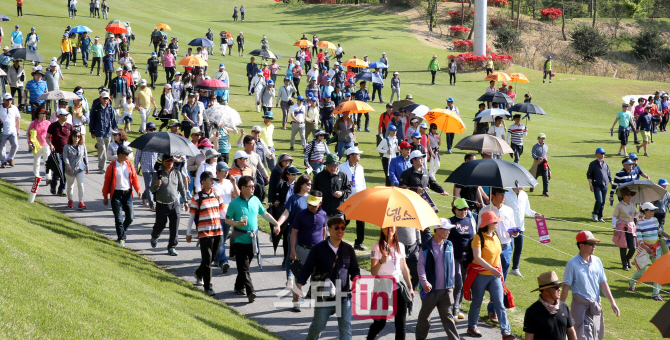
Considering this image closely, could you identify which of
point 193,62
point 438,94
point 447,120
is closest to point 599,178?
point 447,120

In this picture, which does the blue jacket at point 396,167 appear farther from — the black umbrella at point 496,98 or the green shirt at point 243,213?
the black umbrella at point 496,98

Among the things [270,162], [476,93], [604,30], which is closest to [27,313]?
[270,162]

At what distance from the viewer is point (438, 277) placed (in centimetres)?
746

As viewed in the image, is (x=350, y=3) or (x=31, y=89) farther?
(x=350, y=3)

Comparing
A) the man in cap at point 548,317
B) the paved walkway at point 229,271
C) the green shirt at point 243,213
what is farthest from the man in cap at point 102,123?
the man in cap at point 548,317

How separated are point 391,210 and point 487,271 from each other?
5.88 feet

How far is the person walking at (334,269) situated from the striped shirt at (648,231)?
7.04 m

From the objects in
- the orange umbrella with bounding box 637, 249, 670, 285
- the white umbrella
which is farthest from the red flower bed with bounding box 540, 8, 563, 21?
the orange umbrella with bounding box 637, 249, 670, 285

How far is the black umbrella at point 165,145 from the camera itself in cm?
1027

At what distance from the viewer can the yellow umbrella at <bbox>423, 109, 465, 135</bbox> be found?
53.7ft

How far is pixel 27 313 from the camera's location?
5.68 m

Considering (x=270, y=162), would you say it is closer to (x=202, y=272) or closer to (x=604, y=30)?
(x=202, y=272)

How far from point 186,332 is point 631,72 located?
5676 centimetres

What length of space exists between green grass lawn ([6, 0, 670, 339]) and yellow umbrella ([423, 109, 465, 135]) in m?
2.01
